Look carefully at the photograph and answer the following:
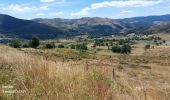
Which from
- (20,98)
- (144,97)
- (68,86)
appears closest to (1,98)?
(20,98)

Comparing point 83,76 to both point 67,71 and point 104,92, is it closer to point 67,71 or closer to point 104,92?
point 67,71

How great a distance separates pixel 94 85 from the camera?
5309 millimetres

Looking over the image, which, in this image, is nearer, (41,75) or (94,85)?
(94,85)

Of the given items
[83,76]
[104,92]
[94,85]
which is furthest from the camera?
[83,76]

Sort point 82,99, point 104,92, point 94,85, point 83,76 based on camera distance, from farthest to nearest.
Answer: point 83,76
point 94,85
point 104,92
point 82,99

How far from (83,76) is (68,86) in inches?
29.1

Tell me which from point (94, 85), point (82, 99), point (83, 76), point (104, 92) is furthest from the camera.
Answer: point (83, 76)

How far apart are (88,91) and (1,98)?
A: 1.26 meters

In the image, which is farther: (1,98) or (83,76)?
(83,76)

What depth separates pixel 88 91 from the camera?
5035mm

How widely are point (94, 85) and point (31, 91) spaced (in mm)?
1027

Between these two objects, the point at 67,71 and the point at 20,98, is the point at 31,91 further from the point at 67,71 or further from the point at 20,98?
the point at 67,71

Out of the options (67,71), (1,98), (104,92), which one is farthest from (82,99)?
(67,71)

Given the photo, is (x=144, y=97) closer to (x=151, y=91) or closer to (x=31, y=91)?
(x=151, y=91)
